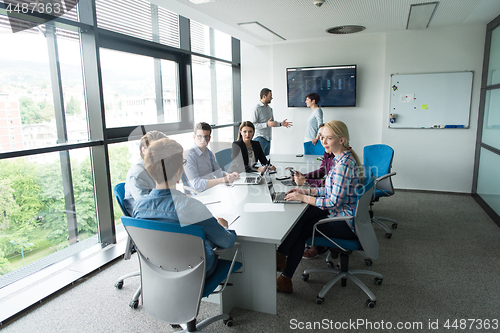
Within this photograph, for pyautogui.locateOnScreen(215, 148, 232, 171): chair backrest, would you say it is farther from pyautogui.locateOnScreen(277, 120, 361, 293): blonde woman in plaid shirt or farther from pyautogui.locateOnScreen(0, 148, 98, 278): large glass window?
pyautogui.locateOnScreen(277, 120, 361, 293): blonde woman in plaid shirt

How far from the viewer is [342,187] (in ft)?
7.79

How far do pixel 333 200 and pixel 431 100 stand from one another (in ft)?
13.0

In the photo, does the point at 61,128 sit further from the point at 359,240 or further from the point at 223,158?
the point at 359,240

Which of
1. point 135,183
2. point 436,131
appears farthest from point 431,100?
point 135,183

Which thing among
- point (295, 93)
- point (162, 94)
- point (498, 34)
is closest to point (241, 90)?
point (295, 93)

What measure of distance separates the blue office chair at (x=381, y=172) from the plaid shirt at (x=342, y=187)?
131cm

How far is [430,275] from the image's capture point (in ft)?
9.36

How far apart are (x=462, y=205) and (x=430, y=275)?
250 cm

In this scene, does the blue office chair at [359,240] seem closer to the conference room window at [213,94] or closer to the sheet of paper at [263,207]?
the sheet of paper at [263,207]

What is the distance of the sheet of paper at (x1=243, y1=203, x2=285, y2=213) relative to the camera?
7.93ft

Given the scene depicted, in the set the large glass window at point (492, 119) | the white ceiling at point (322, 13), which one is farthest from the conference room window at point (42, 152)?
the large glass window at point (492, 119)

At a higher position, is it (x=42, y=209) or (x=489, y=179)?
(x=42, y=209)

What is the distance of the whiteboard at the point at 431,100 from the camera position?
17.0ft

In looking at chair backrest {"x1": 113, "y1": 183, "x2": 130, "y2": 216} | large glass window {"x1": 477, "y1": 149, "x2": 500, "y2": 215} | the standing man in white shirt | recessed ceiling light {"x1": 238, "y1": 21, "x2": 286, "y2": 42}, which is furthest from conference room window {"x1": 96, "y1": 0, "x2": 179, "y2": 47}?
large glass window {"x1": 477, "y1": 149, "x2": 500, "y2": 215}
